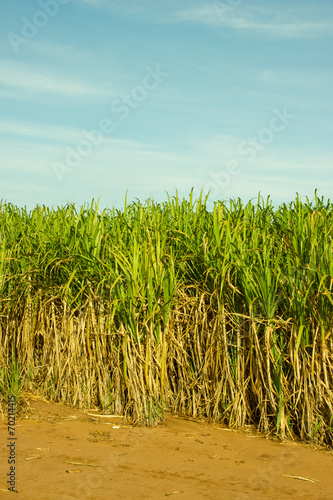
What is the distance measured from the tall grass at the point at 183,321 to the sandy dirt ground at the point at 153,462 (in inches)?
8.4

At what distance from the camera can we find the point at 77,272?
14.6 ft

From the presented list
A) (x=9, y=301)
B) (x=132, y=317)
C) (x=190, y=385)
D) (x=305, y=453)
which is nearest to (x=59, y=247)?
(x=9, y=301)

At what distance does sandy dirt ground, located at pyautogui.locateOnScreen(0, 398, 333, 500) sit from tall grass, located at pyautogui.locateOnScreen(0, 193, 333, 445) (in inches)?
8.4

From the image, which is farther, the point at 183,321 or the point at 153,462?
the point at 183,321

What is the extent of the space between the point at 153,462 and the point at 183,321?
1.28 m

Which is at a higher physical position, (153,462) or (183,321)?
(183,321)

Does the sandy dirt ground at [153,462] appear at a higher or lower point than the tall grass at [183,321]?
lower

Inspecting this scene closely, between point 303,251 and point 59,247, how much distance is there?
2165 mm

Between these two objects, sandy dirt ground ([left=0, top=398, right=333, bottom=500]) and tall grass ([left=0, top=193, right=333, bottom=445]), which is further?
tall grass ([left=0, top=193, right=333, bottom=445])

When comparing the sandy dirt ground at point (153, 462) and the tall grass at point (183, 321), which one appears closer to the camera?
the sandy dirt ground at point (153, 462)

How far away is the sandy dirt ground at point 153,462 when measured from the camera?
302 centimetres

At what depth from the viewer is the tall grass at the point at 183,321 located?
12.7 ft

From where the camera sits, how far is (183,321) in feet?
14.3

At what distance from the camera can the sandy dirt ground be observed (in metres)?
3.02
